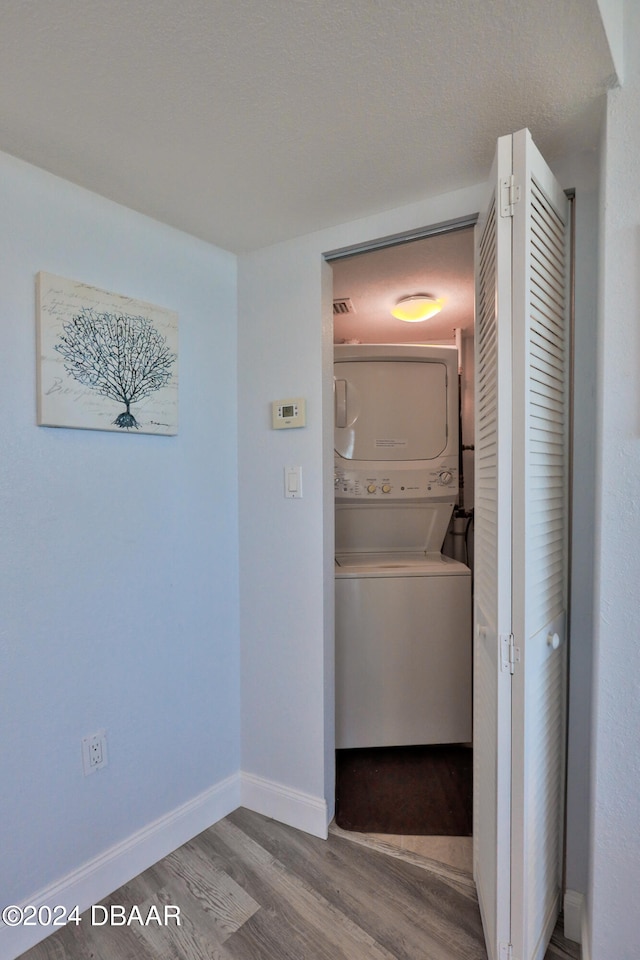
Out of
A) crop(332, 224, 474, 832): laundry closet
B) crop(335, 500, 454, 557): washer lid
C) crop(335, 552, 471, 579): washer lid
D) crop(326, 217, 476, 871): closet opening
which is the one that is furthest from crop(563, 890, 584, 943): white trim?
crop(335, 500, 454, 557): washer lid

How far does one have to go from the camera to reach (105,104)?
1.16m

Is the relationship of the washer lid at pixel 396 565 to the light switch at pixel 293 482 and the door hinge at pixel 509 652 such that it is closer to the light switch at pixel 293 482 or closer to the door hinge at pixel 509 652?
the light switch at pixel 293 482

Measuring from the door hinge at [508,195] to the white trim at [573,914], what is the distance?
5.89 ft

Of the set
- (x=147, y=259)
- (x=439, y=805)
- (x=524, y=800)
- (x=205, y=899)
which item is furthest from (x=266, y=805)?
(x=147, y=259)

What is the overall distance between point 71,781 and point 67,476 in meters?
0.91

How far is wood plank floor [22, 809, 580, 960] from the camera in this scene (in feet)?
4.47

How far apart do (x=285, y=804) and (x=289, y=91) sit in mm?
2255

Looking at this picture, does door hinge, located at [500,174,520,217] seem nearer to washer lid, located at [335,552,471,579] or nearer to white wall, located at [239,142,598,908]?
A: white wall, located at [239,142,598,908]

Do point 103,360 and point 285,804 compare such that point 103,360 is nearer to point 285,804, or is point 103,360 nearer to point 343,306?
point 343,306

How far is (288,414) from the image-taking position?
6.18 ft

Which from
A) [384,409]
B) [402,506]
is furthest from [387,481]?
[384,409]

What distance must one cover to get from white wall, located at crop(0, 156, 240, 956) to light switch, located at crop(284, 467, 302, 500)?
27 cm

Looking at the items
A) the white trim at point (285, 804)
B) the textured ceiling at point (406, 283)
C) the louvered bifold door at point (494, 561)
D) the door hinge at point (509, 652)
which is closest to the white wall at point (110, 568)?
the white trim at point (285, 804)

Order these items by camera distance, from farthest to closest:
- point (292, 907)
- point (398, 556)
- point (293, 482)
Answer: point (398, 556)
point (293, 482)
point (292, 907)
